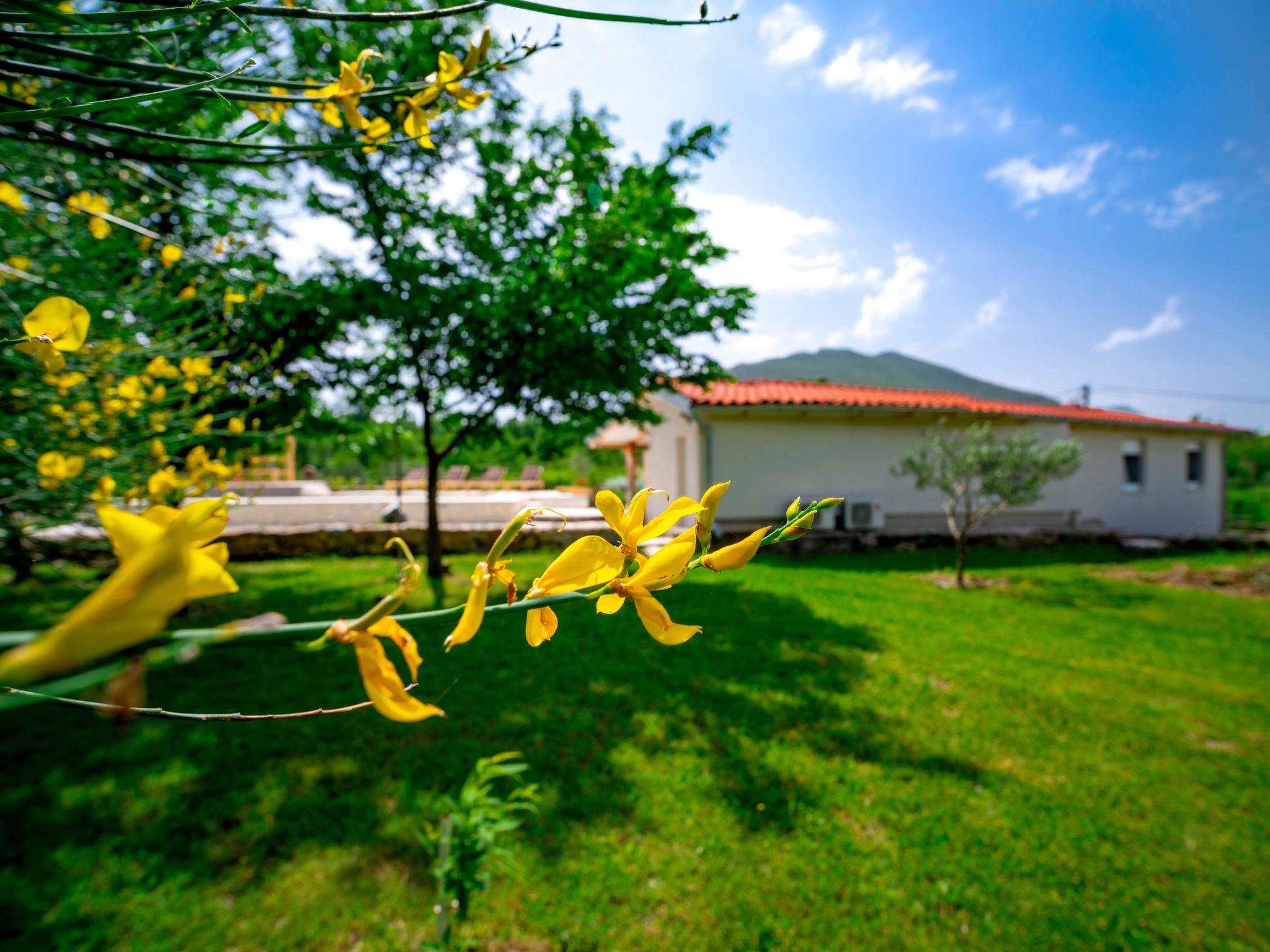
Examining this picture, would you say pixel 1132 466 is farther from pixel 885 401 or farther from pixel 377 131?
pixel 377 131

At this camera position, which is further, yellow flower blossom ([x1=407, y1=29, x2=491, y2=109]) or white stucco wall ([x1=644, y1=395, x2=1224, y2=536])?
white stucco wall ([x1=644, y1=395, x2=1224, y2=536])

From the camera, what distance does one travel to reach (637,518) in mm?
447

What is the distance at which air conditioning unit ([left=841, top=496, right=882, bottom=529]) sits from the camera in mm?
9977

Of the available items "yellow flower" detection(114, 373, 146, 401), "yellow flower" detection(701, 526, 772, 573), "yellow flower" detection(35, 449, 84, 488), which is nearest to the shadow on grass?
"yellow flower" detection(35, 449, 84, 488)

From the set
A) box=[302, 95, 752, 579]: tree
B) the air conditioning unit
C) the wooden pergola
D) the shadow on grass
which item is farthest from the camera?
the wooden pergola

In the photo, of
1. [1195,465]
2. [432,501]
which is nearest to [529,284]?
[432,501]

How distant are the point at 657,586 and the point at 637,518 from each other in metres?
0.07

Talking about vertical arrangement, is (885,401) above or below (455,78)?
above

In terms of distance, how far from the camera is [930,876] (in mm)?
2299

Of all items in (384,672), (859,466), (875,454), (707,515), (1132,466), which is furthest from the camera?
(1132,466)

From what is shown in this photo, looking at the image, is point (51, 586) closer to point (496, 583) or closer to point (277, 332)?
point (277, 332)

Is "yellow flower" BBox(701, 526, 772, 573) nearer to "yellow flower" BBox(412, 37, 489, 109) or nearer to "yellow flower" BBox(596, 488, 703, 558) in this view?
"yellow flower" BBox(596, 488, 703, 558)

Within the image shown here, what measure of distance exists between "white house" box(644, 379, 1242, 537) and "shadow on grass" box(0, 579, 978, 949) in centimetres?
362

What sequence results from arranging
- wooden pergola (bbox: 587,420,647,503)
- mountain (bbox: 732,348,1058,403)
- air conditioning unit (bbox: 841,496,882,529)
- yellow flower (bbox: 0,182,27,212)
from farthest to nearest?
mountain (bbox: 732,348,1058,403)
wooden pergola (bbox: 587,420,647,503)
air conditioning unit (bbox: 841,496,882,529)
yellow flower (bbox: 0,182,27,212)
